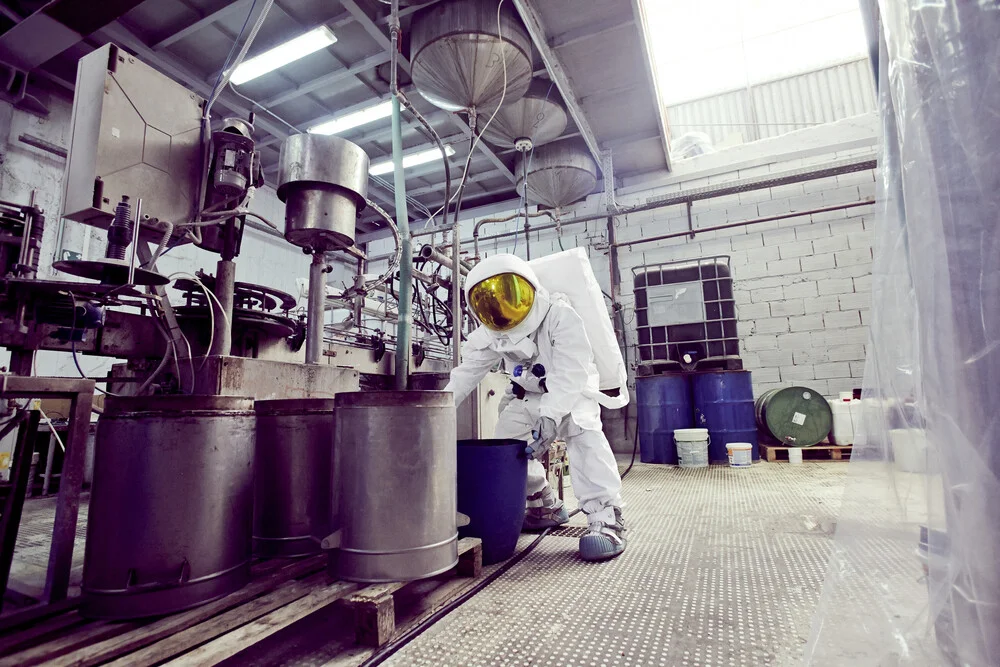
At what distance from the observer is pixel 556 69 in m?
4.62

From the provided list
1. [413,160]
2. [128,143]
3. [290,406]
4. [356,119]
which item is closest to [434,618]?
[290,406]

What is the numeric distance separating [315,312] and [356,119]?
4242 millimetres

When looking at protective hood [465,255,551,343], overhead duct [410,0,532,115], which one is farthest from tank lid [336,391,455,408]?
overhead duct [410,0,532,115]

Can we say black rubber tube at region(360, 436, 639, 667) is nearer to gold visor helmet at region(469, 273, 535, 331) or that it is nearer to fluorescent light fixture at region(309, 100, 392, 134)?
gold visor helmet at region(469, 273, 535, 331)

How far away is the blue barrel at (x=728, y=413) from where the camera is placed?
474 centimetres

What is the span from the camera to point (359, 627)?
3.91 ft

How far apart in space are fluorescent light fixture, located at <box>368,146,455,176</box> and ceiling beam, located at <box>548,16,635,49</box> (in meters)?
2.12

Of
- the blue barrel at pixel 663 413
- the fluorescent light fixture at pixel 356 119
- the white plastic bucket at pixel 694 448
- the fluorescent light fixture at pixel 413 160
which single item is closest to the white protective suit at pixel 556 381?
the white plastic bucket at pixel 694 448

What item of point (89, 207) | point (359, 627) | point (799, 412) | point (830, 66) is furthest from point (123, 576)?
point (830, 66)

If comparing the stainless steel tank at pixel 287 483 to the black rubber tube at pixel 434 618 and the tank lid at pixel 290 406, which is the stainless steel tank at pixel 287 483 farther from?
the black rubber tube at pixel 434 618

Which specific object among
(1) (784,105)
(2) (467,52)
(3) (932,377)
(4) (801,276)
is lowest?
(3) (932,377)

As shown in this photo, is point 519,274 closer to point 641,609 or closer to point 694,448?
point 641,609

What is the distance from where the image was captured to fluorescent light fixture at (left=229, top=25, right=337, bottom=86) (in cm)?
445

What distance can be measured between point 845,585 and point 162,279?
1911mm
